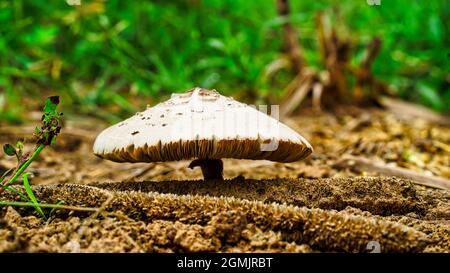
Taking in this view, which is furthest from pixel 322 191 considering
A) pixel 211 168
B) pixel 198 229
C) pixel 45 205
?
pixel 45 205

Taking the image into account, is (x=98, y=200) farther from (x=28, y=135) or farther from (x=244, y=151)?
(x=28, y=135)

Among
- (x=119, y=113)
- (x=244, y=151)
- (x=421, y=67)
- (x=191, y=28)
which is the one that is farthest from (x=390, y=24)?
(x=244, y=151)

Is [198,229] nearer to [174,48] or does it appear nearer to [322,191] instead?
[322,191]

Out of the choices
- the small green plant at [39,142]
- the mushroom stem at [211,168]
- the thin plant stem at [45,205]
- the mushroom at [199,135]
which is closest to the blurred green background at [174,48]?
the mushroom stem at [211,168]

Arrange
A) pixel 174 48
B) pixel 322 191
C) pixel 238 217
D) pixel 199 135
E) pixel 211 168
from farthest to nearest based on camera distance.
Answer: pixel 174 48 < pixel 211 168 < pixel 322 191 < pixel 199 135 < pixel 238 217

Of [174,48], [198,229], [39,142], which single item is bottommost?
[198,229]

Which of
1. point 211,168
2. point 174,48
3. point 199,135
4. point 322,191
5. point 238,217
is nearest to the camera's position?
point 238,217

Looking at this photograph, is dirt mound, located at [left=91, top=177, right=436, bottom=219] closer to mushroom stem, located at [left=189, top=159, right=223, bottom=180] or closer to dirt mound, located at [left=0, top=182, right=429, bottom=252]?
mushroom stem, located at [left=189, top=159, right=223, bottom=180]

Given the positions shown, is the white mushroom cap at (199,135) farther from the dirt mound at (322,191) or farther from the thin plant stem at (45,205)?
the thin plant stem at (45,205)
